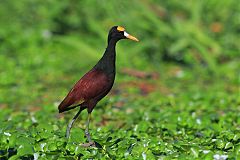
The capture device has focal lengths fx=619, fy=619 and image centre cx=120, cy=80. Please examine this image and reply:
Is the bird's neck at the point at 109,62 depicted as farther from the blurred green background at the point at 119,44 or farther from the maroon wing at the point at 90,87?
the blurred green background at the point at 119,44

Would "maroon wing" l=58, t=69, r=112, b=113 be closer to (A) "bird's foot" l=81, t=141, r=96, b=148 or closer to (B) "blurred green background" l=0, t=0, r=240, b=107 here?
(A) "bird's foot" l=81, t=141, r=96, b=148

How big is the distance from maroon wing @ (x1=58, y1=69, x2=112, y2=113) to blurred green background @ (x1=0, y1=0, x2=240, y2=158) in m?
1.93

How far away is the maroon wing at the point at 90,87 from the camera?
6.09 metres

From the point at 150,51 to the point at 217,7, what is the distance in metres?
2.36

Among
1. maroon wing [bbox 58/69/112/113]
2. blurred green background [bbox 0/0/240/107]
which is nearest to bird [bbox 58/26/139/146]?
maroon wing [bbox 58/69/112/113]

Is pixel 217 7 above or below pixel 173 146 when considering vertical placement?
above

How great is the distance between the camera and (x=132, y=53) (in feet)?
37.6

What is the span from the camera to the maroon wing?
6094 millimetres

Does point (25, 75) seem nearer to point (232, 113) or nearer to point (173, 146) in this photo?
point (232, 113)

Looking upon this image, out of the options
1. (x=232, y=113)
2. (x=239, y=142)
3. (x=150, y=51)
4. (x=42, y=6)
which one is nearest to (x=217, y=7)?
(x=150, y=51)

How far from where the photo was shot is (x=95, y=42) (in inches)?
477

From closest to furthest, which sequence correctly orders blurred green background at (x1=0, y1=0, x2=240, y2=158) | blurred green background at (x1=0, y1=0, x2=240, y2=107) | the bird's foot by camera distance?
the bird's foot, blurred green background at (x1=0, y1=0, x2=240, y2=158), blurred green background at (x1=0, y1=0, x2=240, y2=107)

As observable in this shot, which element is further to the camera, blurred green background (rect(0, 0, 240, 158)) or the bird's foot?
blurred green background (rect(0, 0, 240, 158))

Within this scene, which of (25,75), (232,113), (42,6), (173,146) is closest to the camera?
(173,146)
